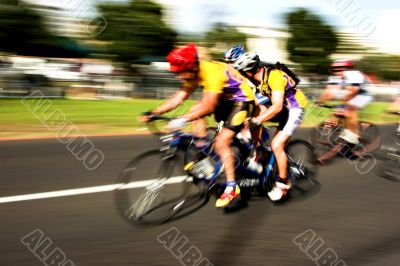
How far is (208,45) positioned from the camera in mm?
36688

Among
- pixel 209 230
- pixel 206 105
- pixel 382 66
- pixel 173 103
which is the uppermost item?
pixel 206 105

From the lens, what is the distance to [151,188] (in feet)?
18.2

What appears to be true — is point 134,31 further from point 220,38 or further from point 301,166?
point 301,166

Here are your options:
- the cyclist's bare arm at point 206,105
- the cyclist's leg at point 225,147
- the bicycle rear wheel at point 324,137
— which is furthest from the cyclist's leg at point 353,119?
the cyclist's bare arm at point 206,105

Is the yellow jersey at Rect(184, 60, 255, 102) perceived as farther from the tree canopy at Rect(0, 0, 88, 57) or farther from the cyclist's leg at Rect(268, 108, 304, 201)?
the tree canopy at Rect(0, 0, 88, 57)

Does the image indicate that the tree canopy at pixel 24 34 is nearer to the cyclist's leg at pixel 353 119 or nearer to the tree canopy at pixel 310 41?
the cyclist's leg at pixel 353 119

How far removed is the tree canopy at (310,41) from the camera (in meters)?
44.7

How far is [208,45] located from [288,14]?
13351mm

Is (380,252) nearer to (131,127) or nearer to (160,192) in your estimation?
(160,192)

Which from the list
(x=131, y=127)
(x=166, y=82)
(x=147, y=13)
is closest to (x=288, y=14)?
(x=147, y=13)

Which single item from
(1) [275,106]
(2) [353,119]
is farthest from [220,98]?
(2) [353,119]

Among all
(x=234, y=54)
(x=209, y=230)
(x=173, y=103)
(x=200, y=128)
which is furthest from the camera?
(x=200, y=128)

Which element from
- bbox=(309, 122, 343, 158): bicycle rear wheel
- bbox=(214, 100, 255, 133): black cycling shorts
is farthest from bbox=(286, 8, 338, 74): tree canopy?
bbox=(214, 100, 255, 133): black cycling shorts

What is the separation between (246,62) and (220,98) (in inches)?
24.1
